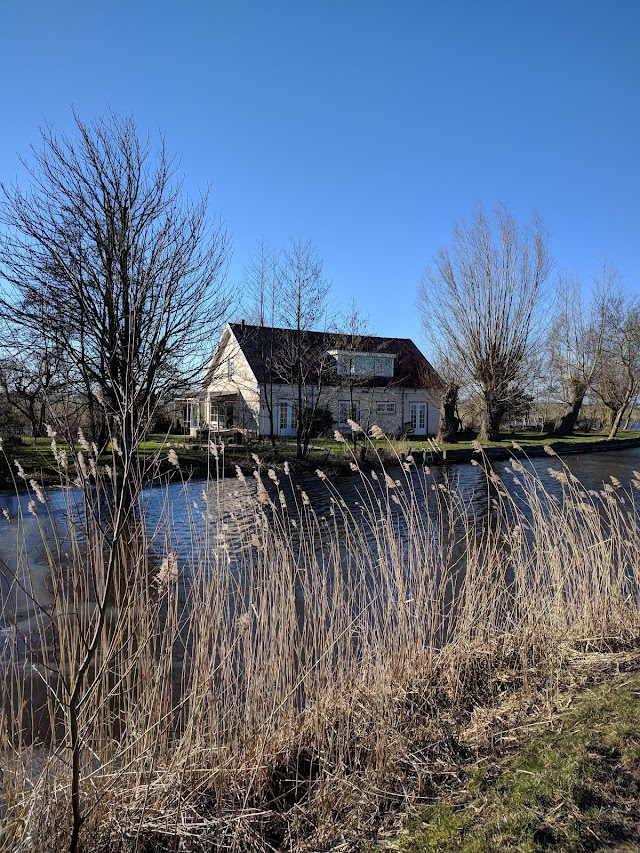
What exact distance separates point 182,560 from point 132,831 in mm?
5440

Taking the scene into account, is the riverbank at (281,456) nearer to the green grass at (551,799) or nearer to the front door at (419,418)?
the front door at (419,418)

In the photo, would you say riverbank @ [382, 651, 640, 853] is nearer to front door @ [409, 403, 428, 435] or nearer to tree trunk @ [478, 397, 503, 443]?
tree trunk @ [478, 397, 503, 443]

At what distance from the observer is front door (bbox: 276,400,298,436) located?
2725cm

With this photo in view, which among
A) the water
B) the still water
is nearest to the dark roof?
the still water

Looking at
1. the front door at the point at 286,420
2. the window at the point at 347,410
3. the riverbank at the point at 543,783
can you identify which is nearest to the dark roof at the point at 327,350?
the window at the point at 347,410

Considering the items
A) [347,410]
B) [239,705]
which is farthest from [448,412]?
[239,705]

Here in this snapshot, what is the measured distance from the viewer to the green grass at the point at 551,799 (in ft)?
7.27

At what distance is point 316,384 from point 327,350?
3095 millimetres

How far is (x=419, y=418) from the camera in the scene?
3095 centimetres

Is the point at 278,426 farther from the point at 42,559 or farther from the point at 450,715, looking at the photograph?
the point at 450,715

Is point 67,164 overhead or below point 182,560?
overhead

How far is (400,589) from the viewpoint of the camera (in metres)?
3.77

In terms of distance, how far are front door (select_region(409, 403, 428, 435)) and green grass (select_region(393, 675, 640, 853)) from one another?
27.7 m

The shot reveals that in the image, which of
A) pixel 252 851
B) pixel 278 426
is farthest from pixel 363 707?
pixel 278 426
